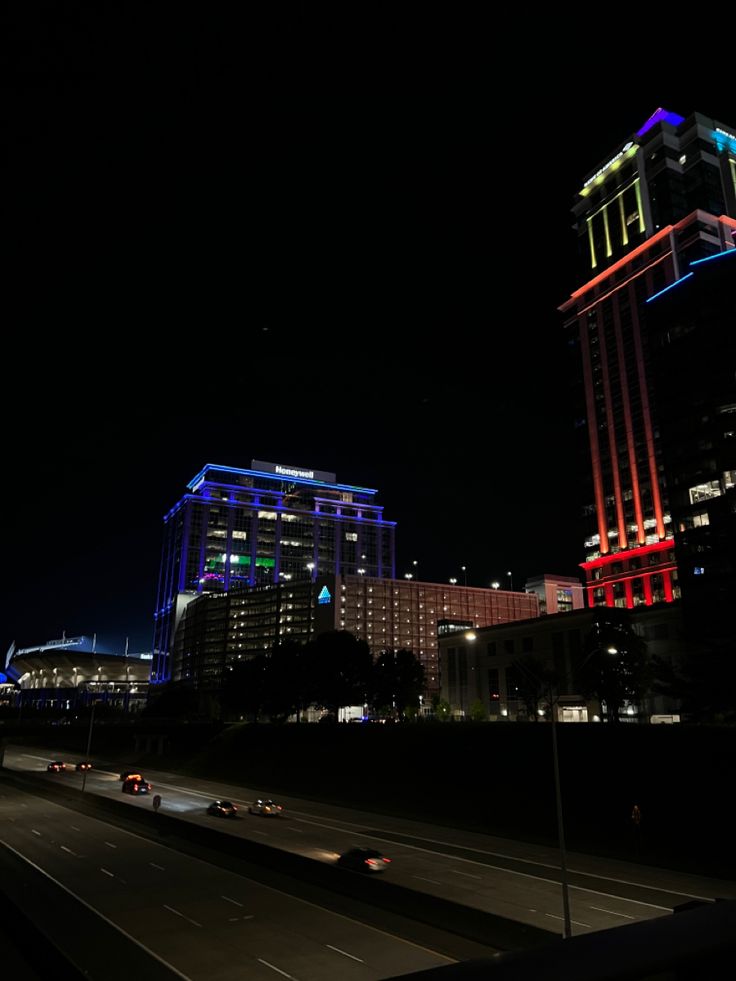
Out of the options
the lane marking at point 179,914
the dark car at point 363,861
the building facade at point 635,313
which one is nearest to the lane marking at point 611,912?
the dark car at point 363,861

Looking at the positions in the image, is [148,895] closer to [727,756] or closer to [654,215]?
[727,756]

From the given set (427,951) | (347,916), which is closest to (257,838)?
(347,916)

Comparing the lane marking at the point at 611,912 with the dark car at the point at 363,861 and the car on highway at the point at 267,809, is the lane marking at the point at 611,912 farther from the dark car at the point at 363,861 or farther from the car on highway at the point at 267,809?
the car on highway at the point at 267,809

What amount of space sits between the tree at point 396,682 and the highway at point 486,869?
170ft

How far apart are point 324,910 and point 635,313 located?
141 m

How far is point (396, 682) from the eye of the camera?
12219cm

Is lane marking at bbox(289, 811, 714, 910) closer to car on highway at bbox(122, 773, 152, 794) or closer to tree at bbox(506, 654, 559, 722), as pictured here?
car on highway at bbox(122, 773, 152, 794)

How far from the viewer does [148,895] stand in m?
34.8

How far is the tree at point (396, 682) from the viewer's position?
401 feet

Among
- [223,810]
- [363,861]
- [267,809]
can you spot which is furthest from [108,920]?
[267,809]

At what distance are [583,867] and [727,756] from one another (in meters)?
13.9

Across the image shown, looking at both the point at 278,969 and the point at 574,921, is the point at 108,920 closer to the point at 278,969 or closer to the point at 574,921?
the point at 278,969

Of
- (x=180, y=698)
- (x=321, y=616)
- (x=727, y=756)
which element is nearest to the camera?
(x=727, y=756)

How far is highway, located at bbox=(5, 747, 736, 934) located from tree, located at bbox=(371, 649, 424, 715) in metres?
51.9
